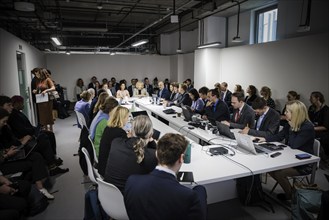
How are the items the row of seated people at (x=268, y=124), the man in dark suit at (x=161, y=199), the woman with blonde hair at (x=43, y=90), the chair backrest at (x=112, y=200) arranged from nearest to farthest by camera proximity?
the man in dark suit at (x=161, y=199) < the chair backrest at (x=112, y=200) < the row of seated people at (x=268, y=124) < the woman with blonde hair at (x=43, y=90)

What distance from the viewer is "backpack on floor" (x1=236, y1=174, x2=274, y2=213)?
3.00 metres

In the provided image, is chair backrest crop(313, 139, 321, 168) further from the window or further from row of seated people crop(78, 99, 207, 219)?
the window

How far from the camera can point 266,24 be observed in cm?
691

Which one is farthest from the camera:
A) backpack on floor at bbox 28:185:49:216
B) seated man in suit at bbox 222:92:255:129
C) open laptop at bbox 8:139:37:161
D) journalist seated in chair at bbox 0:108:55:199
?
seated man in suit at bbox 222:92:255:129

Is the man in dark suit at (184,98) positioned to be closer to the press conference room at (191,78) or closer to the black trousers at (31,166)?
the press conference room at (191,78)

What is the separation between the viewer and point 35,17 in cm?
661

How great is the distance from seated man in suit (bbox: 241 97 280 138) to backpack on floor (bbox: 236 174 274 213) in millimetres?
683

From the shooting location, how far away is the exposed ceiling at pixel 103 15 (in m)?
6.54

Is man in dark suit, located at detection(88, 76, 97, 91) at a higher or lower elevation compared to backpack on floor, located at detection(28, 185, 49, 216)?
higher

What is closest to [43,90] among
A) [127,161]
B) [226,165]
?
[127,161]

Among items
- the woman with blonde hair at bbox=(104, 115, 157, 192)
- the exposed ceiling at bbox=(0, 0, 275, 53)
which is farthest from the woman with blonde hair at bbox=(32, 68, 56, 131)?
the woman with blonde hair at bbox=(104, 115, 157, 192)

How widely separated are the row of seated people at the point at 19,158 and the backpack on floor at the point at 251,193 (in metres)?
2.61

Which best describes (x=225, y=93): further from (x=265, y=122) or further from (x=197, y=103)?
(x=265, y=122)

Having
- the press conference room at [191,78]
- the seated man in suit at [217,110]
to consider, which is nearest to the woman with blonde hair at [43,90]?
the press conference room at [191,78]
